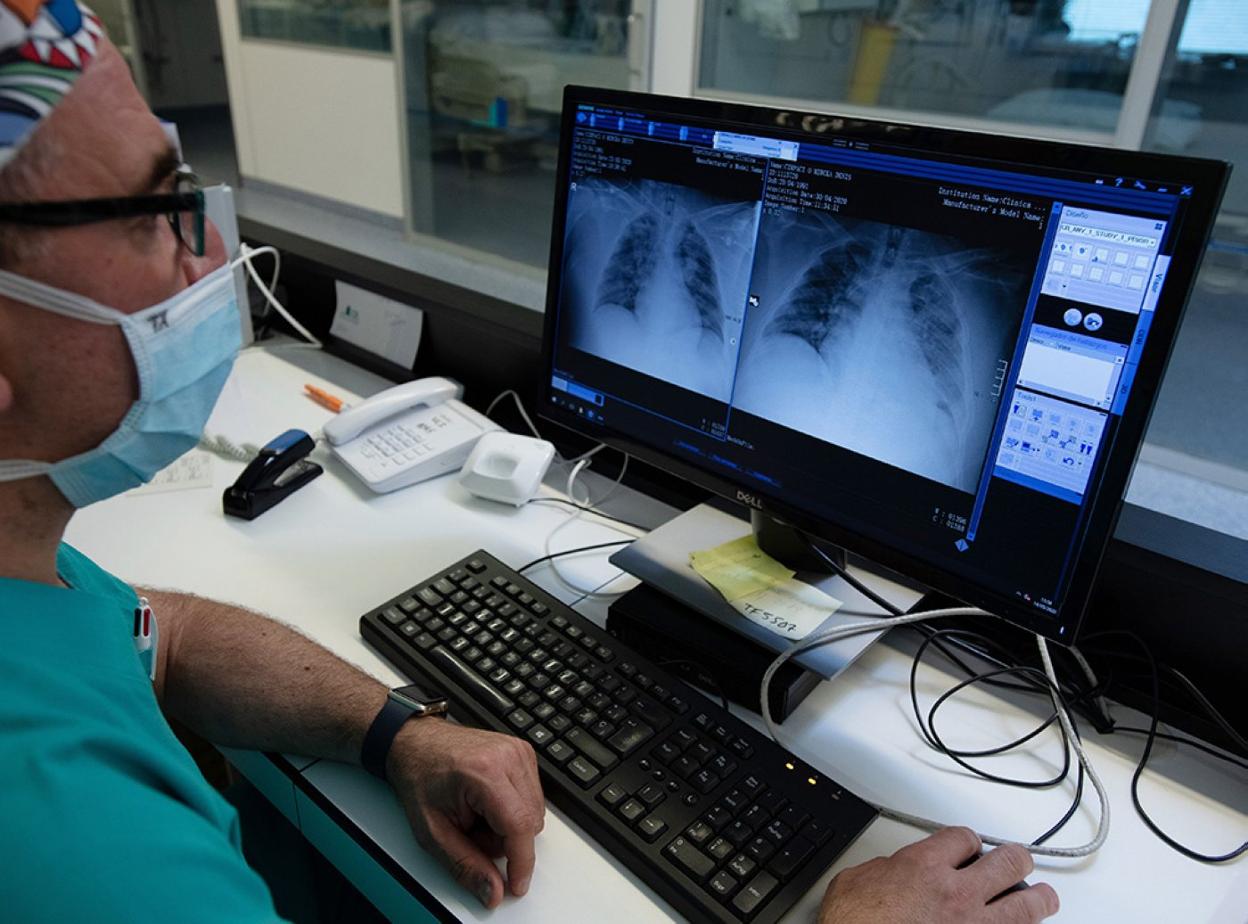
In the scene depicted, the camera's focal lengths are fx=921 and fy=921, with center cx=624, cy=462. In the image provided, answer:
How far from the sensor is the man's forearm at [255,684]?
2.68ft

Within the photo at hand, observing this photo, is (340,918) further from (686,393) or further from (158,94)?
(158,94)

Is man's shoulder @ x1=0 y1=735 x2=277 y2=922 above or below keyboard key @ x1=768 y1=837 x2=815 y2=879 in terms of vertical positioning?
above

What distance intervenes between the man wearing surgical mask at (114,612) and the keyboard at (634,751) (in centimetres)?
4

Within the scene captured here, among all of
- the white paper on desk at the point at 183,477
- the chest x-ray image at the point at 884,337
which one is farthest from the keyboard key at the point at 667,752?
the white paper on desk at the point at 183,477

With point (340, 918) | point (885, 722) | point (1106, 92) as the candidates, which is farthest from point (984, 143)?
point (1106, 92)

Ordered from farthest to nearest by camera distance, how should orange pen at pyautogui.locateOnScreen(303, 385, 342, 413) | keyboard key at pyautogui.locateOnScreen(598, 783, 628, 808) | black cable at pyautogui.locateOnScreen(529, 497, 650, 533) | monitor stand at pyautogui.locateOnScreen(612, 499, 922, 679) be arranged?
orange pen at pyautogui.locateOnScreen(303, 385, 342, 413)
black cable at pyautogui.locateOnScreen(529, 497, 650, 533)
monitor stand at pyautogui.locateOnScreen(612, 499, 922, 679)
keyboard key at pyautogui.locateOnScreen(598, 783, 628, 808)

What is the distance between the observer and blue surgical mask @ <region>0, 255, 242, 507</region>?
636 mm

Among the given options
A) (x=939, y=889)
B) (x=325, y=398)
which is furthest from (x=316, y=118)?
(x=939, y=889)

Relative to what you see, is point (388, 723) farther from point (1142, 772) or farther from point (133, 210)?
point (1142, 772)

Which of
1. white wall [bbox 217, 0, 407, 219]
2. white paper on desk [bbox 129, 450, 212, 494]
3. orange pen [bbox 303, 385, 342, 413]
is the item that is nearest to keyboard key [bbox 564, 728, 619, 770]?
white paper on desk [bbox 129, 450, 212, 494]

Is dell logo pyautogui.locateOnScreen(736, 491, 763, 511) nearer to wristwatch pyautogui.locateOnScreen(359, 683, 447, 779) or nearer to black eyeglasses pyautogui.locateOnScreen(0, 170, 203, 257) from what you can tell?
wristwatch pyautogui.locateOnScreen(359, 683, 447, 779)

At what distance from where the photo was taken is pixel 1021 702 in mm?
914

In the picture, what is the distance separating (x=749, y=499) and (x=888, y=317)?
233mm

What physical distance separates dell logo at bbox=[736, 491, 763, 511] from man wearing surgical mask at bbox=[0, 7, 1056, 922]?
33 cm
